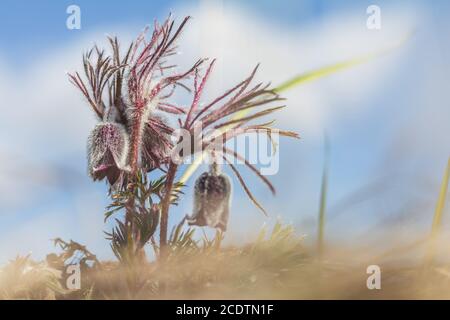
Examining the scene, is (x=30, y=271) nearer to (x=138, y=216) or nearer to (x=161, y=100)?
(x=138, y=216)

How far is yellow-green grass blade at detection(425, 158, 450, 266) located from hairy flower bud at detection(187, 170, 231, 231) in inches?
12.3

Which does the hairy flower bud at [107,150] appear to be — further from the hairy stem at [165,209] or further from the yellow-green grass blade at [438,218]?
the yellow-green grass blade at [438,218]

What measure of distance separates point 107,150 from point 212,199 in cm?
18

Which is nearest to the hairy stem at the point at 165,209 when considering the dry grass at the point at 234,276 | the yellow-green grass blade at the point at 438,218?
the dry grass at the point at 234,276

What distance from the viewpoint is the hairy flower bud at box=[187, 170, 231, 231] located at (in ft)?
2.83

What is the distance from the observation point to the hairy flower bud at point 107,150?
2.92 ft

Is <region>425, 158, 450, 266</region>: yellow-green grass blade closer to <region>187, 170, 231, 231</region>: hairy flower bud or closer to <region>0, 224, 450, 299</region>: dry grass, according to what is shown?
<region>0, 224, 450, 299</region>: dry grass

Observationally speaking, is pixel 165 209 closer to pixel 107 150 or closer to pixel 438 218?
pixel 107 150

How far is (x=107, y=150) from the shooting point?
89 cm

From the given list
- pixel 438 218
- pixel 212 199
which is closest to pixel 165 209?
pixel 212 199

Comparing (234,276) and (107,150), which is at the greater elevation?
(107,150)
